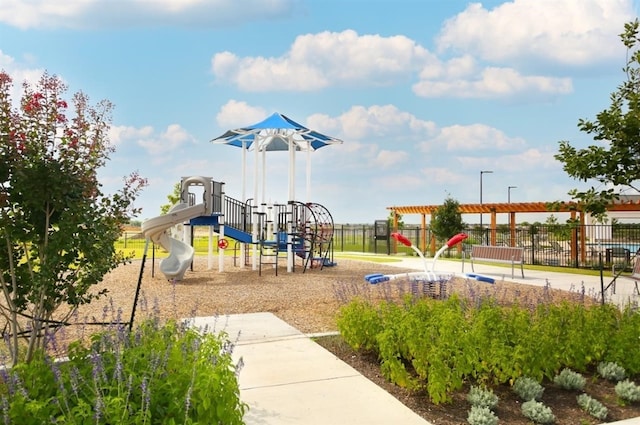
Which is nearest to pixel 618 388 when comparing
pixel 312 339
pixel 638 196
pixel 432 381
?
pixel 432 381

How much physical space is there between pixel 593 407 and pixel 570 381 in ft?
1.53

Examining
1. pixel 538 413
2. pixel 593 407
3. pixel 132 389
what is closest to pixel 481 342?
pixel 538 413

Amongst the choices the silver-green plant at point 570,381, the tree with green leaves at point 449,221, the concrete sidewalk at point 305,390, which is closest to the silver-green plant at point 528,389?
the silver-green plant at point 570,381

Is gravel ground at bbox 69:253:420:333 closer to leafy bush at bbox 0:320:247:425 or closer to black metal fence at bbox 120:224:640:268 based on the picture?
leafy bush at bbox 0:320:247:425

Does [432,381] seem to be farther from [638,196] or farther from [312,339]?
[638,196]

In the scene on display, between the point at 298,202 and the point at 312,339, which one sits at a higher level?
the point at 298,202

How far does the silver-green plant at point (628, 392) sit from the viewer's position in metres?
4.66

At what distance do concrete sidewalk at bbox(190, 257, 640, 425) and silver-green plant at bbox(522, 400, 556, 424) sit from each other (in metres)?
0.61

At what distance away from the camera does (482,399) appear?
167 inches

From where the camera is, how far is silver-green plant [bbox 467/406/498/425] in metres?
3.92

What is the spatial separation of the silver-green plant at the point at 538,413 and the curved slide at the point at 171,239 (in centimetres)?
947

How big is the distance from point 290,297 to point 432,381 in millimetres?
5528

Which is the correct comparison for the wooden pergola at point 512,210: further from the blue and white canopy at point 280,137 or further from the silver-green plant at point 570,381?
the silver-green plant at point 570,381

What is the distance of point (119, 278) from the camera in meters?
13.4
